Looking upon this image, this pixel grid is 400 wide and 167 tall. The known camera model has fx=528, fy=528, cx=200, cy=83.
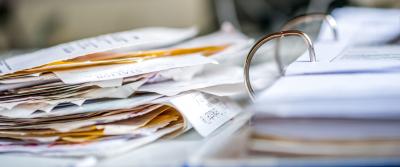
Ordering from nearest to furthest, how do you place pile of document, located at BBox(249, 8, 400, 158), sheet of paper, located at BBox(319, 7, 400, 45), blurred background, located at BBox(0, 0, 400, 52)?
pile of document, located at BBox(249, 8, 400, 158) < sheet of paper, located at BBox(319, 7, 400, 45) < blurred background, located at BBox(0, 0, 400, 52)

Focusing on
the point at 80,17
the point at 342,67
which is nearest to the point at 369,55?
the point at 342,67

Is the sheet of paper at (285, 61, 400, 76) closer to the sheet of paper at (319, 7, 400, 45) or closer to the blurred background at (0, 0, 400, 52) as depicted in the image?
the sheet of paper at (319, 7, 400, 45)

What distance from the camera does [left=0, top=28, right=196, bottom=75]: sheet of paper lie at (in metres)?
0.52

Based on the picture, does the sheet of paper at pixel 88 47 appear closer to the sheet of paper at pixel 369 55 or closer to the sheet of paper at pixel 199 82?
the sheet of paper at pixel 199 82

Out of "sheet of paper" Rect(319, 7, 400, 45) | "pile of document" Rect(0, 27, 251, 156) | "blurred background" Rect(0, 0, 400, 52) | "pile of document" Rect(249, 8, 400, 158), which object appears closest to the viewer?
"pile of document" Rect(249, 8, 400, 158)

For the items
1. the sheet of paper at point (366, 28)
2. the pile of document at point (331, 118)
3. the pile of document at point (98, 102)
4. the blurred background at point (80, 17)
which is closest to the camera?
the pile of document at point (331, 118)

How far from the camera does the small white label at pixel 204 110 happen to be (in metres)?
0.50

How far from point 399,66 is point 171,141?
21 cm

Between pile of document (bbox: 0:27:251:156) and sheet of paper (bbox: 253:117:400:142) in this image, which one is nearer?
sheet of paper (bbox: 253:117:400:142)

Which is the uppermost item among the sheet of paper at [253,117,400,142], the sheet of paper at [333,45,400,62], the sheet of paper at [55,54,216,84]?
the sheet of paper at [55,54,216,84]

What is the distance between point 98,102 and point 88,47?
0.08 m

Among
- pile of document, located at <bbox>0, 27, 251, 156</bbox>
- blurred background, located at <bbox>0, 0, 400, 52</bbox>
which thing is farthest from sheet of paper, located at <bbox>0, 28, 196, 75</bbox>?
blurred background, located at <bbox>0, 0, 400, 52</bbox>

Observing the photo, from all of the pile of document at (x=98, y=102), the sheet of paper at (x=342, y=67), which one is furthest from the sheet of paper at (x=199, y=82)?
the sheet of paper at (x=342, y=67)

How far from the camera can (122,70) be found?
0.52m
